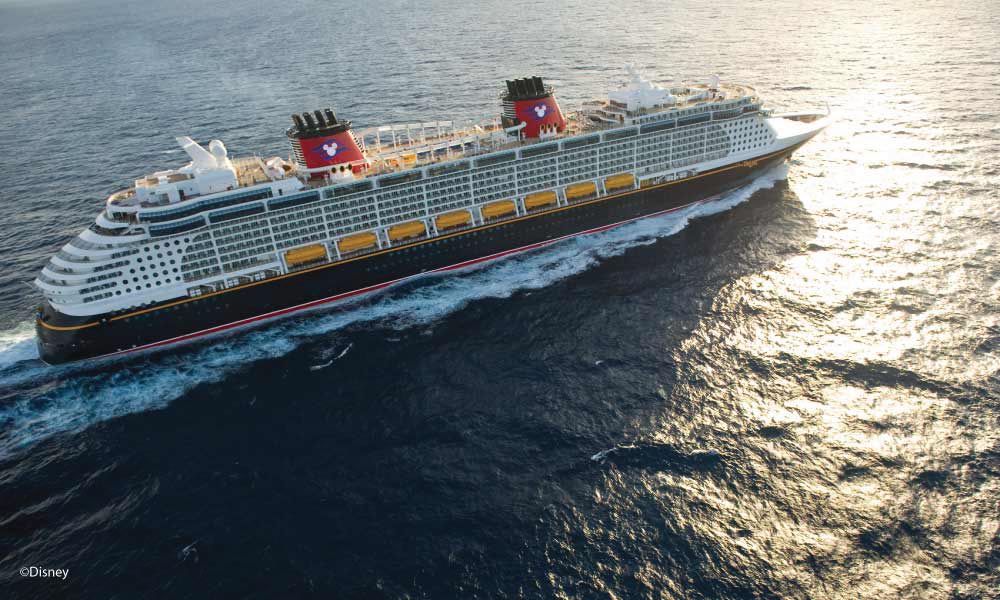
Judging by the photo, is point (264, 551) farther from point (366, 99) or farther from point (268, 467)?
point (366, 99)

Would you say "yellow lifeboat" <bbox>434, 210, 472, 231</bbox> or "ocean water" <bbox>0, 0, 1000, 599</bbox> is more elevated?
"yellow lifeboat" <bbox>434, 210, 472, 231</bbox>


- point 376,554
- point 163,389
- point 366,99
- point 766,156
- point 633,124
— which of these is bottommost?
point 376,554

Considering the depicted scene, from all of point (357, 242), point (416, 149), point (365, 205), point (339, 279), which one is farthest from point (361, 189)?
point (339, 279)

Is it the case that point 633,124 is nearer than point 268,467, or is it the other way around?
point 268,467

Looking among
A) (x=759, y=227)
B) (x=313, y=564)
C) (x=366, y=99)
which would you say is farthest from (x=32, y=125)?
(x=759, y=227)

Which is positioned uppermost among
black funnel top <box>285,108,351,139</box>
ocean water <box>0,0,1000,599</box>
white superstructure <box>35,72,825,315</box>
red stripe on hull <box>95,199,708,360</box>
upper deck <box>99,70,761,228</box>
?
black funnel top <box>285,108,351,139</box>

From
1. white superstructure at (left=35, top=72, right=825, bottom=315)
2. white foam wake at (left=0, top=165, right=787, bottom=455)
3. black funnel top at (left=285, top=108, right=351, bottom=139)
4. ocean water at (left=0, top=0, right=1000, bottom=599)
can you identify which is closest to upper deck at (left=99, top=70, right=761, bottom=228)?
white superstructure at (left=35, top=72, right=825, bottom=315)

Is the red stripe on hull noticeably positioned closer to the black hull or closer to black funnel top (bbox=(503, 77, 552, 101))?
the black hull
